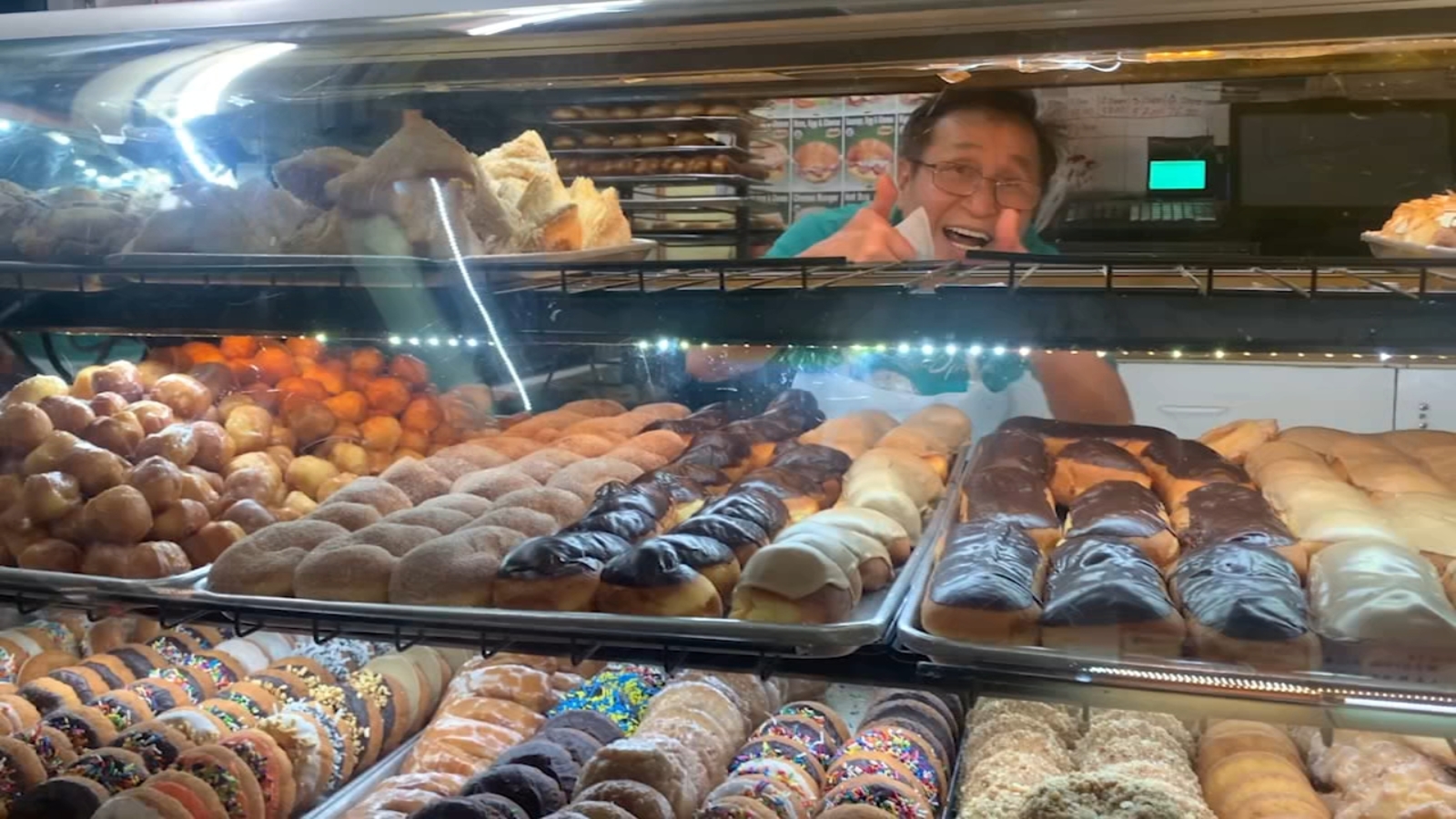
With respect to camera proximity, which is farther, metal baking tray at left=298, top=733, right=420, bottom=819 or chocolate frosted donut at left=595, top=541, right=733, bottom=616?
metal baking tray at left=298, top=733, right=420, bottom=819

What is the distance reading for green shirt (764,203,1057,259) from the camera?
1.68 metres

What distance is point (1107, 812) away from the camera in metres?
1.58

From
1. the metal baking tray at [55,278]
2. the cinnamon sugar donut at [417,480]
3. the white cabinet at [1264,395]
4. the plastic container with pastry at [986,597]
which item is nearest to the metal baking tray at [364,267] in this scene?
the metal baking tray at [55,278]

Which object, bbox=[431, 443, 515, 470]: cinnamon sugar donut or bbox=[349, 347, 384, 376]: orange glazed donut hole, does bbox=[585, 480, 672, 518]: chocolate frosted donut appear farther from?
bbox=[349, 347, 384, 376]: orange glazed donut hole

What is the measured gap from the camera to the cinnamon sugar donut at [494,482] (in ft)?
6.97

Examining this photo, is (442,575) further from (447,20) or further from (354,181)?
(447,20)

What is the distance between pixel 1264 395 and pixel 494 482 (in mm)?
1411

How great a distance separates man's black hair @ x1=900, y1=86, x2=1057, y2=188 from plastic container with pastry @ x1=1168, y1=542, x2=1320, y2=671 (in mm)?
544

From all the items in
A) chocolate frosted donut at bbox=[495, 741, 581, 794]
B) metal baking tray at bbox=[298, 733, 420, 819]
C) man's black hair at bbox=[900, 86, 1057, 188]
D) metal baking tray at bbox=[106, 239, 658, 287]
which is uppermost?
man's black hair at bbox=[900, 86, 1057, 188]

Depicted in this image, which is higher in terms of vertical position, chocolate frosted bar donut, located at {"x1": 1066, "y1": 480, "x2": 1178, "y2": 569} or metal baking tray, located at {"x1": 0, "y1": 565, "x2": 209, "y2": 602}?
chocolate frosted bar donut, located at {"x1": 1066, "y1": 480, "x2": 1178, "y2": 569}

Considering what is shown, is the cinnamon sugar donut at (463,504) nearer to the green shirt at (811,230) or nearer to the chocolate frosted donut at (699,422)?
the chocolate frosted donut at (699,422)

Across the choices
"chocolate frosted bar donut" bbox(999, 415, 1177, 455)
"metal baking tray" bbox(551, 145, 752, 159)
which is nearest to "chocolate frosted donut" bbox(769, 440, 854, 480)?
"chocolate frosted bar donut" bbox(999, 415, 1177, 455)

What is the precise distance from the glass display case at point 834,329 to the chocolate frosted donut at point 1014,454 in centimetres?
1

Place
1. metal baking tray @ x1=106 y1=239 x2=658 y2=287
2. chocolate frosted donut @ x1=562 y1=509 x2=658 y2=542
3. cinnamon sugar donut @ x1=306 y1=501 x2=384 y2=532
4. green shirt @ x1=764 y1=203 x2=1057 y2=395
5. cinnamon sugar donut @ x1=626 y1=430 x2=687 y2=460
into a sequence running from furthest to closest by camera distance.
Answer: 1. cinnamon sugar donut @ x1=626 y1=430 x2=687 y2=460
2. green shirt @ x1=764 y1=203 x2=1057 y2=395
3. cinnamon sugar donut @ x1=306 y1=501 x2=384 y2=532
4. chocolate frosted donut @ x1=562 y1=509 x2=658 y2=542
5. metal baking tray @ x1=106 y1=239 x2=658 y2=287
